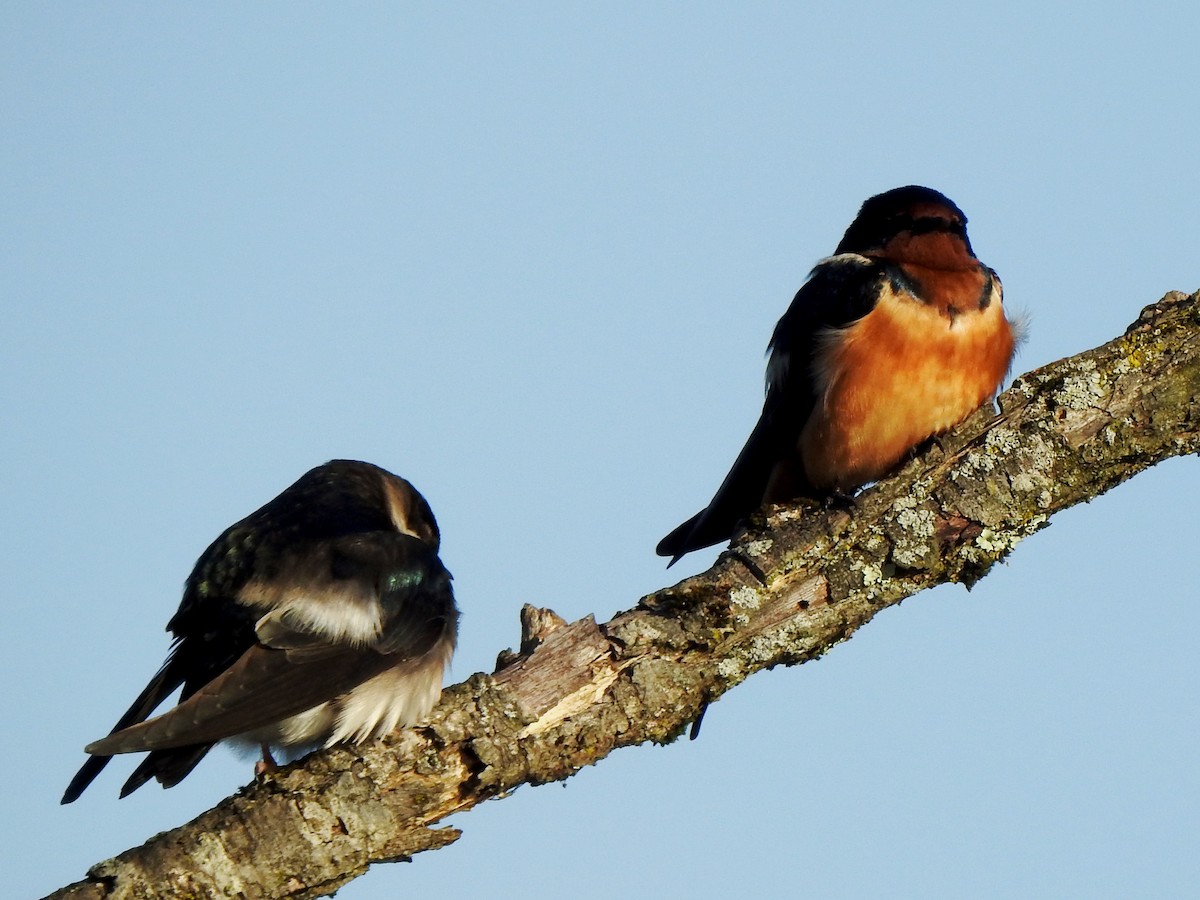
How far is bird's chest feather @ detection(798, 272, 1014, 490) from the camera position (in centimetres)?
590

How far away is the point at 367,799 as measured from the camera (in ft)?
15.2

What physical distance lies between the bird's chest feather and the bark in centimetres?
34

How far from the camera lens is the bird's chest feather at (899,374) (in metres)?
5.90

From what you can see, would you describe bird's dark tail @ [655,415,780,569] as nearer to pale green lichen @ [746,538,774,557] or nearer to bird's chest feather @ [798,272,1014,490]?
bird's chest feather @ [798,272,1014,490]

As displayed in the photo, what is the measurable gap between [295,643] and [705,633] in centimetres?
188

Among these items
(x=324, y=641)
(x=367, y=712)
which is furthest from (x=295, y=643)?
(x=367, y=712)

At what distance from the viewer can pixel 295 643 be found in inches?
223

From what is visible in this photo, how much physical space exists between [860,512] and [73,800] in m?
3.47

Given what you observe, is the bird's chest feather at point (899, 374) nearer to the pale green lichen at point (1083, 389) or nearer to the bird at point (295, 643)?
the pale green lichen at point (1083, 389)

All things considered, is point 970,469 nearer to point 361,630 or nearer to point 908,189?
point 908,189

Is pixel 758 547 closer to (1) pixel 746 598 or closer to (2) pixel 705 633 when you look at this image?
(1) pixel 746 598

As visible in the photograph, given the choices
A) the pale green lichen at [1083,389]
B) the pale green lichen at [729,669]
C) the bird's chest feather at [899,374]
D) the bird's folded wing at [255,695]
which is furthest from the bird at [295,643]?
the pale green lichen at [1083,389]

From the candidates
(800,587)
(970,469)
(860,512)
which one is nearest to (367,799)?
(800,587)

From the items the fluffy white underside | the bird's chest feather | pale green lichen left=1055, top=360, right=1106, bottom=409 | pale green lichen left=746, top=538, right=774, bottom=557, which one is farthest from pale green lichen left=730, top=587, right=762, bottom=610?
pale green lichen left=1055, top=360, right=1106, bottom=409
